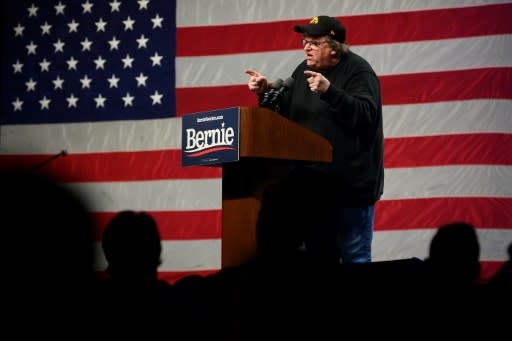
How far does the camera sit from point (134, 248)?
135 cm

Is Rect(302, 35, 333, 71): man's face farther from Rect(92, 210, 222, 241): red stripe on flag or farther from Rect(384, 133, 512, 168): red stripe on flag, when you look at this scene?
Rect(92, 210, 222, 241): red stripe on flag

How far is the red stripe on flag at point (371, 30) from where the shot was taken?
392 cm

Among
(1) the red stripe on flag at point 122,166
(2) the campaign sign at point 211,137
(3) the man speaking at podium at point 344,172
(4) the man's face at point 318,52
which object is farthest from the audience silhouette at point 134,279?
(1) the red stripe on flag at point 122,166

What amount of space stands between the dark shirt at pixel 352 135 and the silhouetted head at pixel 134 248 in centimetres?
125

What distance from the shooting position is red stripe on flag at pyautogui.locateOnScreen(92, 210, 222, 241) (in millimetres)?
4211

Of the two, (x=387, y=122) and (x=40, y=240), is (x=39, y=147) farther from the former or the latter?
(x=40, y=240)

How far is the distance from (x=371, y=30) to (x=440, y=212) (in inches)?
46.5

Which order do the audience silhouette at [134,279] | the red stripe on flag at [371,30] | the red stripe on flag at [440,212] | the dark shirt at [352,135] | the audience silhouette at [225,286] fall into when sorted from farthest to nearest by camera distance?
the red stripe on flag at [371,30] < the red stripe on flag at [440,212] < the dark shirt at [352,135] < the audience silhouette at [134,279] < the audience silhouette at [225,286]

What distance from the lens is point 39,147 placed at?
4.49m

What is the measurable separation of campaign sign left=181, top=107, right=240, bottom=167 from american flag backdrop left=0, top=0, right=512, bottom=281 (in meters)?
1.87

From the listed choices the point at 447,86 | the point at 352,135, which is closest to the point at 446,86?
the point at 447,86

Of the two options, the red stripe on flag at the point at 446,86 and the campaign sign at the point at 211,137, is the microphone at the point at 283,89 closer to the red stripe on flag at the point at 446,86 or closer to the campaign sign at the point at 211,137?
the campaign sign at the point at 211,137

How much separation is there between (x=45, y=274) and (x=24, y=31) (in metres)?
4.07

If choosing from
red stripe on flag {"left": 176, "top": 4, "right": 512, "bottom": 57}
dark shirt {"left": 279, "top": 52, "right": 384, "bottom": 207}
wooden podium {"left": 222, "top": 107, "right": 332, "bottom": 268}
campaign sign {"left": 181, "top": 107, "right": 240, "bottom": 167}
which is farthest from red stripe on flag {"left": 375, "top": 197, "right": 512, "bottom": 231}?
campaign sign {"left": 181, "top": 107, "right": 240, "bottom": 167}
